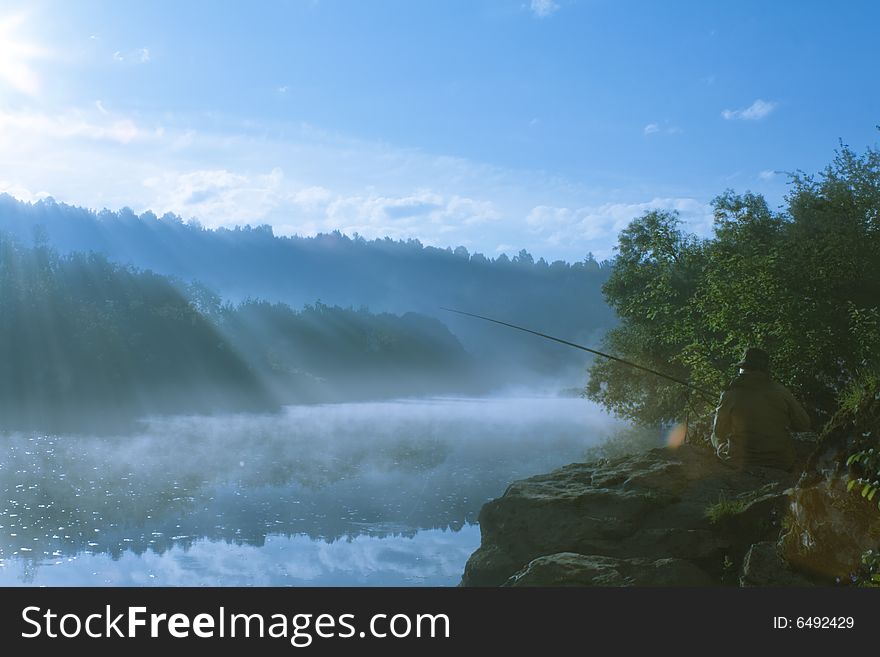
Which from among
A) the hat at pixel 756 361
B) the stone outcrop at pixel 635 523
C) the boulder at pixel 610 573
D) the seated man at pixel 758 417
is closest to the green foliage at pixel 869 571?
the stone outcrop at pixel 635 523

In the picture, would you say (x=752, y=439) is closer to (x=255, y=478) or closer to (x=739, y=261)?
(x=739, y=261)

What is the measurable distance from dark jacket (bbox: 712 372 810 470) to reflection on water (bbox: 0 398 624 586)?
2120 cm

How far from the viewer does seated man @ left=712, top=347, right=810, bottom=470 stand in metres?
12.1

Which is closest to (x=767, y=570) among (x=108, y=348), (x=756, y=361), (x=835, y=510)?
(x=835, y=510)

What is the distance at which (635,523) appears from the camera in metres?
11.8

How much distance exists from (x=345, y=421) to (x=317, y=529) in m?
82.6

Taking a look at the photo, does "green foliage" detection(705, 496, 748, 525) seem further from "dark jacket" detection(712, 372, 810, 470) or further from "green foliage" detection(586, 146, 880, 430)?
"green foliage" detection(586, 146, 880, 430)

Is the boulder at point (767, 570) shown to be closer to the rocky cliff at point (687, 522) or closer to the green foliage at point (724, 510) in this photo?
the rocky cliff at point (687, 522)

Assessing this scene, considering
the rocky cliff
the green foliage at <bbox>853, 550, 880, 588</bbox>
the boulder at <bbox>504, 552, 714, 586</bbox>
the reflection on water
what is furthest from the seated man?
the reflection on water

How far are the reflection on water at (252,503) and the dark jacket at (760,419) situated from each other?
21.2 metres

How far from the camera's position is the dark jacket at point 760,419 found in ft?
39.6

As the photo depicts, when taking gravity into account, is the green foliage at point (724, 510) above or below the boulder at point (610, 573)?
above

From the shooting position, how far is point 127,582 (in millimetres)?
38875

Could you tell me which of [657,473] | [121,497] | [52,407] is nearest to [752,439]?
[657,473]
